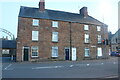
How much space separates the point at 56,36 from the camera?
2303cm

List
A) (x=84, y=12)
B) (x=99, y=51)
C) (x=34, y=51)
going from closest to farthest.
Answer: (x=34, y=51) → (x=99, y=51) → (x=84, y=12)

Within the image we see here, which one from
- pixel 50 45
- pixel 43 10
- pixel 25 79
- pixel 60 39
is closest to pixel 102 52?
pixel 60 39

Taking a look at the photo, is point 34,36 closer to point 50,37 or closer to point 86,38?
point 50,37

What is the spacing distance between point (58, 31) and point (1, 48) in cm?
3068

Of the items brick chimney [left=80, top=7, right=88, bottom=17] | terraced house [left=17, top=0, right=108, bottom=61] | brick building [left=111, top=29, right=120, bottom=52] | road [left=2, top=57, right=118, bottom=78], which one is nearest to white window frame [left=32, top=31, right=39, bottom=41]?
terraced house [left=17, top=0, right=108, bottom=61]

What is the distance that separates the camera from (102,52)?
26.8 metres

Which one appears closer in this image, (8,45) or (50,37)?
(50,37)

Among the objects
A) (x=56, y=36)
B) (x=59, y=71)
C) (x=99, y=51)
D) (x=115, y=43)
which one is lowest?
(x=59, y=71)

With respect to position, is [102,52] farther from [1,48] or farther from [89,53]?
[1,48]

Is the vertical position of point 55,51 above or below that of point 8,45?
below

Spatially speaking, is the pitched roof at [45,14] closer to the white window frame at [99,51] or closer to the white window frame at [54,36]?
the white window frame at [54,36]

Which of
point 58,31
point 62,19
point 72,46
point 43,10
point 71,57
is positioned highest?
point 43,10

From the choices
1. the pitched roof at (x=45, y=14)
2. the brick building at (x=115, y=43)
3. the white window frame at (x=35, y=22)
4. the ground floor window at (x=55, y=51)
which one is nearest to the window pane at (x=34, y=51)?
the ground floor window at (x=55, y=51)

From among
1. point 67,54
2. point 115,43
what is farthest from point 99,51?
point 115,43
